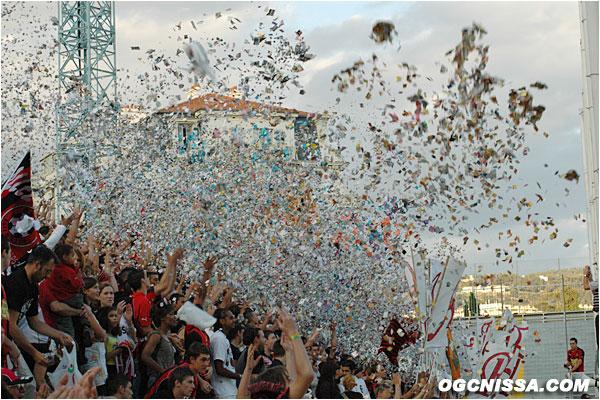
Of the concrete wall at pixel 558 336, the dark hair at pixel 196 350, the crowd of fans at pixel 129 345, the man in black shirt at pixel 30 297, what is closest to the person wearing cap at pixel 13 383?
the crowd of fans at pixel 129 345

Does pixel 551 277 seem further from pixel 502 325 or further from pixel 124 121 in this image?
pixel 502 325

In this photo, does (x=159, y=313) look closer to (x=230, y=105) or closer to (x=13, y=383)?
(x=13, y=383)

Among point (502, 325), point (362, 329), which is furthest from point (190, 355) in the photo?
point (362, 329)

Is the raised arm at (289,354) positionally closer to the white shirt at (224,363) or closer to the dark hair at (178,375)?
the dark hair at (178,375)

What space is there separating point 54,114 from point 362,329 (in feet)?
22.8

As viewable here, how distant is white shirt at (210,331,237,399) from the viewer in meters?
6.75

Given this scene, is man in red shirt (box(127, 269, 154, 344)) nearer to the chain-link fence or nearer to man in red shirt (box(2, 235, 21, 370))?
man in red shirt (box(2, 235, 21, 370))

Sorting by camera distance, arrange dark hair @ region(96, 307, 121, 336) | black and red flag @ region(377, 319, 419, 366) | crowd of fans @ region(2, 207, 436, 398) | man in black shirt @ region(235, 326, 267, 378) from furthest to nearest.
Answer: black and red flag @ region(377, 319, 419, 366) < man in black shirt @ region(235, 326, 267, 378) < dark hair @ region(96, 307, 121, 336) < crowd of fans @ region(2, 207, 436, 398)

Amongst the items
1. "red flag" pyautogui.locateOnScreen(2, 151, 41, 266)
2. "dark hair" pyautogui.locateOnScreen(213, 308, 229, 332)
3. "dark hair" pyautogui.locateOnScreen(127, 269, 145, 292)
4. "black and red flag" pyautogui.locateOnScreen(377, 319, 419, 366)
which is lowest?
"black and red flag" pyautogui.locateOnScreen(377, 319, 419, 366)

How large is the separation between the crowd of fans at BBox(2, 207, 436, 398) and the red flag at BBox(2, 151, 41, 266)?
5.5 inches

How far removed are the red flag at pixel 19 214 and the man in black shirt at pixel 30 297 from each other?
0.40 m

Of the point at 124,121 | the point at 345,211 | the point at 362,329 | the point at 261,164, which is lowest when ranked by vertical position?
the point at 362,329

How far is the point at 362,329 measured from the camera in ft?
42.8

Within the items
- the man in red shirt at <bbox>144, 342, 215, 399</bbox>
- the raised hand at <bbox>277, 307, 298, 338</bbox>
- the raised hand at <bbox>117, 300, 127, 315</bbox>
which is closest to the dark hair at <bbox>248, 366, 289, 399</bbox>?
the raised hand at <bbox>277, 307, 298, 338</bbox>
